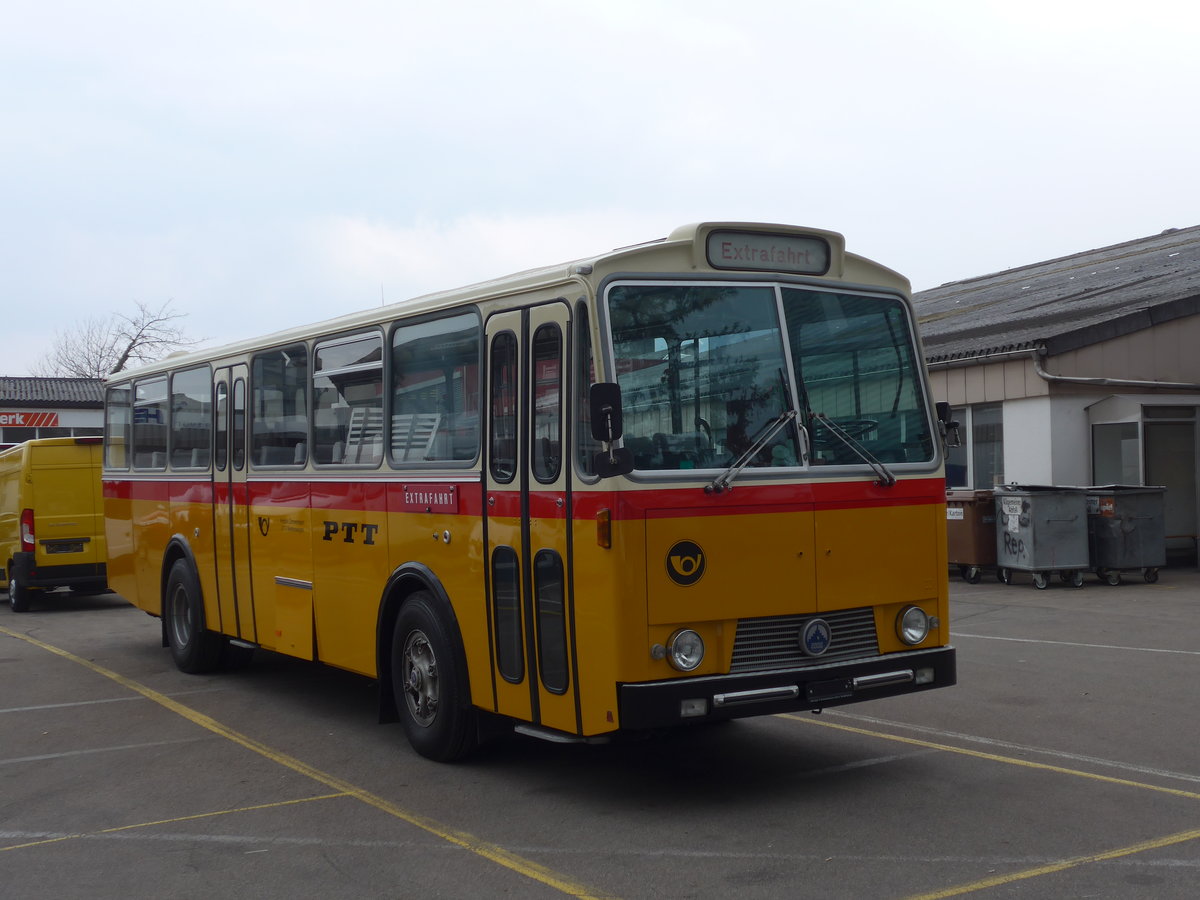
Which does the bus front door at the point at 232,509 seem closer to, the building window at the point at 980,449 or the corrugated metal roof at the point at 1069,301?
the corrugated metal roof at the point at 1069,301

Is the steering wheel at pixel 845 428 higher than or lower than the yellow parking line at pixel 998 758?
higher

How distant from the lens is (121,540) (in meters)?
13.9

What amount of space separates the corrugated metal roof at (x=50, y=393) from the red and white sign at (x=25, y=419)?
1.18 feet

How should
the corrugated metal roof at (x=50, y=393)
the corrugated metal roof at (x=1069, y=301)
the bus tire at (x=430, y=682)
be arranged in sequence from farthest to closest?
the corrugated metal roof at (x=50, y=393) → the corrugated metal roof at (x=1069, y=301) → the bus tire at (x=430, y=682)

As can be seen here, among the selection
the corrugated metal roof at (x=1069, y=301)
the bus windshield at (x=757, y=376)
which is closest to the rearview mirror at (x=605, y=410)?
the bus windshield at (x=757, y=376)

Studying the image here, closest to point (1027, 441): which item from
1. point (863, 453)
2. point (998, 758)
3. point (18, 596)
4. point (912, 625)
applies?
point (998, 758)

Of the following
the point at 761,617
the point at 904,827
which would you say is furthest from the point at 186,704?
the point at 904,827

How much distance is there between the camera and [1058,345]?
19.8 m

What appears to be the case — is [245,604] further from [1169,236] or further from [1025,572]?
[1169,236]

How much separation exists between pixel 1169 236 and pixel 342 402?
2942 cm

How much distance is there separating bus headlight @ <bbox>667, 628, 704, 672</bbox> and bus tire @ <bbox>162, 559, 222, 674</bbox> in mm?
6489

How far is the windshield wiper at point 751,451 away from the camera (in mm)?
6656

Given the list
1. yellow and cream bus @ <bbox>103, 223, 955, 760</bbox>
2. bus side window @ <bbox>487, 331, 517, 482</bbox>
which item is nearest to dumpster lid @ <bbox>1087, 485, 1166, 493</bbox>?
yellow and cream bus @ <bbox>103, 223, 955, 760</bbox>

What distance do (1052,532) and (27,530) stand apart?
14353mm
